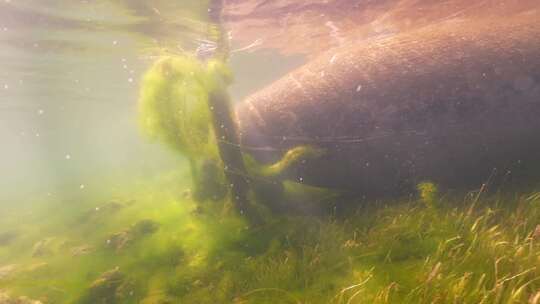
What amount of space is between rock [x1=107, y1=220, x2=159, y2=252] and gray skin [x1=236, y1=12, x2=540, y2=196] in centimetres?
470

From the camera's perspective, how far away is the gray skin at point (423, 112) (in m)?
6.70

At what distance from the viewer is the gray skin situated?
6695 mm

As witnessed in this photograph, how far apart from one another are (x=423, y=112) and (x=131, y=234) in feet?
26.1

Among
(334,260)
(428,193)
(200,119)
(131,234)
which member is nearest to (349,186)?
(428,193)

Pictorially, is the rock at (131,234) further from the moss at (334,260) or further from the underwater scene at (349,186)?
the moss at (334,260)

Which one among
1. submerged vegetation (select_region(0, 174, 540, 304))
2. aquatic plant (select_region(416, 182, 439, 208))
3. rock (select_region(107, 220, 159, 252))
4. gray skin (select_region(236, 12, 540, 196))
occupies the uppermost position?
gray skin (select_region(236, 12, 540, 196))

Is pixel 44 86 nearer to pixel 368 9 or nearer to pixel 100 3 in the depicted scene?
pixel 100 3

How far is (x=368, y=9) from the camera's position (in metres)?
13.3

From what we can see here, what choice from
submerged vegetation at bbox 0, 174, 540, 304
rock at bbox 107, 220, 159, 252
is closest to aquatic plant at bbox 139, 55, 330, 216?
submerged vegetation at bbox 0, 174, 540, 304

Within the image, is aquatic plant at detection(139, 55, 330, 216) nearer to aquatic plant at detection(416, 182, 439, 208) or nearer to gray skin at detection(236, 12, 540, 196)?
gray skin at detection(236, 12, 540, 196)

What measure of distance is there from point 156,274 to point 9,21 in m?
12.5

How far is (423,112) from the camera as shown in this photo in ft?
22.2

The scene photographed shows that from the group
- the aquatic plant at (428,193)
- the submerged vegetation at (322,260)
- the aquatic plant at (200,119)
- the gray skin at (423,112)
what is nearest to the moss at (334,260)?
the submerged vegetation at (322,260)

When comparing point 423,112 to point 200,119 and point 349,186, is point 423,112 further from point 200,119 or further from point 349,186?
point 200,119
